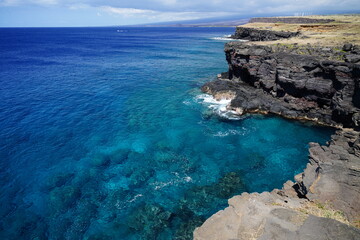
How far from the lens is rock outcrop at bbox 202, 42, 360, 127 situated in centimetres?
3672

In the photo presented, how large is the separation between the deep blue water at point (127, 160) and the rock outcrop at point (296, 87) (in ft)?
12.7

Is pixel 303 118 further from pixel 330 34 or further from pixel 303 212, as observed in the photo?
pixel 330 34

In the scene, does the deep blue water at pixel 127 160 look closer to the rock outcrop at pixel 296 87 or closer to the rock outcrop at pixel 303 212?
the rock outcrop at pixel 296 87

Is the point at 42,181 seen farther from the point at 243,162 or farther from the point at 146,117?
the point at 243,162

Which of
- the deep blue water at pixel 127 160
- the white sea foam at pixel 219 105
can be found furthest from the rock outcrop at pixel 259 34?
the deep blue water at pixel 127 160

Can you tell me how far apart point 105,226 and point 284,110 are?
3780cm

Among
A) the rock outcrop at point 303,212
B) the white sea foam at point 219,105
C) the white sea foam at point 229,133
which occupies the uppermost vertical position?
the rock outcrop at point 303,212

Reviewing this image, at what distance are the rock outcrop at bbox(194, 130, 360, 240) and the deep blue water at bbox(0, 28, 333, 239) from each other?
665 centimetres

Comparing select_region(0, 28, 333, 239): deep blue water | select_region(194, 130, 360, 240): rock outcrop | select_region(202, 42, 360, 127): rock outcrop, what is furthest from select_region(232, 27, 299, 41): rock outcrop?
select_region(194, 130, 360, 240): rock outcrop

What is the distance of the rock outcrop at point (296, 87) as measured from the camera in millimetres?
36719

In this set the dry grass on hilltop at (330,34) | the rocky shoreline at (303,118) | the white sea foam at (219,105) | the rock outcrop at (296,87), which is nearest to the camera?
the rocky shoreline at (303,118)

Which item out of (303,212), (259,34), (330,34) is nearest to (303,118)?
(303,212)

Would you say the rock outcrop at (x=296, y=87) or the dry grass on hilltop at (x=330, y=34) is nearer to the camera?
the rock outcrop at (x=296, y=87)

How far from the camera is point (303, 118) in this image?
42500 millimetres
